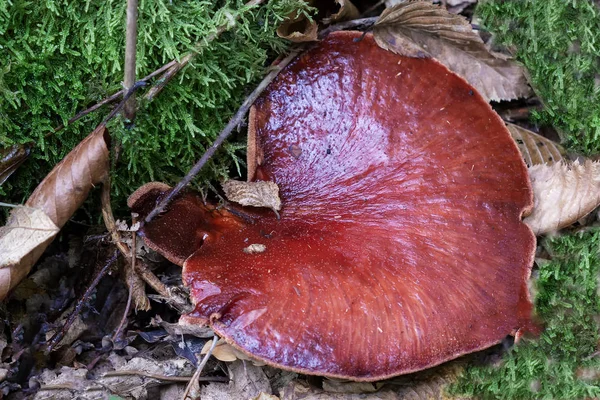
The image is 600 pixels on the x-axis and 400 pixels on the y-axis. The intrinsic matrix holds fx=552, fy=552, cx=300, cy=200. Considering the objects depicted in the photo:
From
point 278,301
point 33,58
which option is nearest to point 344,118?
point 278,301

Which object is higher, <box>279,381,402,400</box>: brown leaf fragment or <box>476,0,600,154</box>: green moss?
<box>476,0,600,154</box>: green moss

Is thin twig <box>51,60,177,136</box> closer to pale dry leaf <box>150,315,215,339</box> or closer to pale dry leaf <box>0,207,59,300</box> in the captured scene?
pale dry leaf <box>0,207,59,300</box>

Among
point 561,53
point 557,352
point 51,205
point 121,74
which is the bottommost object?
point 557,352

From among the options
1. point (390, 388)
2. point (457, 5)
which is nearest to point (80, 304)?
point (390, 388)

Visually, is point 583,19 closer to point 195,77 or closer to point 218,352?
point 195,77

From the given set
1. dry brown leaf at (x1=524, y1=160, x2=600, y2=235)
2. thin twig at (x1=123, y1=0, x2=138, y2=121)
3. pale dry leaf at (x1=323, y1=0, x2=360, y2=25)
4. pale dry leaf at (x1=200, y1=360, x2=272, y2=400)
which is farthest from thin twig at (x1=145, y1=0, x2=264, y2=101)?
dry brown leaf at (x1=524, y1=160, x2=600, y2=235)

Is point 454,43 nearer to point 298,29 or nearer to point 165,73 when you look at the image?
point 298,29

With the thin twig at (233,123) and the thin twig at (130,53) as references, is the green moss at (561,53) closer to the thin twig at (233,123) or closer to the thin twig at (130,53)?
the thin twig at (233,123)

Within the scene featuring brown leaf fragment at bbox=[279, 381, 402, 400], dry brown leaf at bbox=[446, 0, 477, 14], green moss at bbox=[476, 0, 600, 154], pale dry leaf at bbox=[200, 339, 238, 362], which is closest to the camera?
brown leaf fragment at bbox=[279, 381, 402, 400]
